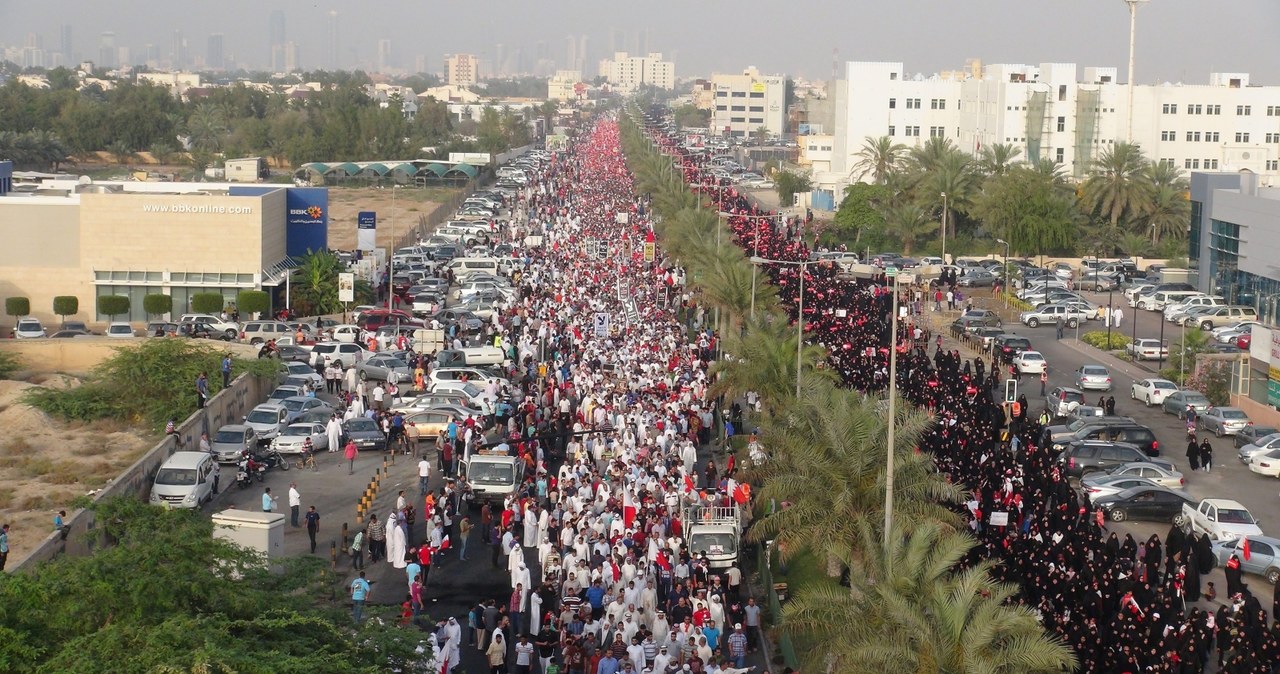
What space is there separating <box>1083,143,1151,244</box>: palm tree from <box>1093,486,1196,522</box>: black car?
4661 cm

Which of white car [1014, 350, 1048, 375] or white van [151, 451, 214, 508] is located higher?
white car [1014, 350, 1048, 375]

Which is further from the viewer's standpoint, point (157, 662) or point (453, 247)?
point (453, 247)

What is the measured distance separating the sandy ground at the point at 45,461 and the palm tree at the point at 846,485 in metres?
11.3

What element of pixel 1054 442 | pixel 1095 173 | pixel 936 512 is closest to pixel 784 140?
pixel 1095 173

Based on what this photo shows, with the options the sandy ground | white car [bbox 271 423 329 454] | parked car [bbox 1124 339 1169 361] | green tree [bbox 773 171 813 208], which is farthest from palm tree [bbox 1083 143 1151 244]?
the sandy ground

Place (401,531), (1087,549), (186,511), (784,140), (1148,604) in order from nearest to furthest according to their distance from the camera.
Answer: (186,511), (1148,604), (1087,549), (401,531), (784,140)

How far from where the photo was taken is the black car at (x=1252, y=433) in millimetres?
32438

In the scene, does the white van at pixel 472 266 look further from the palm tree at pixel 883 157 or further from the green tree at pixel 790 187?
the green tree at pixel 790 187

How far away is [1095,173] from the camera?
7538 centimetres

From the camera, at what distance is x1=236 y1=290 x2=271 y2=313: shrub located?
47.1 meters

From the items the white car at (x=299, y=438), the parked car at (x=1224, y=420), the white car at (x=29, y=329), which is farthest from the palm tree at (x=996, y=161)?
the white car at (x=299, y=438)

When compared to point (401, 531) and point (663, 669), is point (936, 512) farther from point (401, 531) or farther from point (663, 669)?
point (401, 531)

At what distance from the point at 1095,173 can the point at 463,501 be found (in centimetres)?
5531

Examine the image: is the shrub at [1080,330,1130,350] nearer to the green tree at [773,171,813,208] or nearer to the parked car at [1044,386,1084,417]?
the parked car at [1044,386,1084,417]
